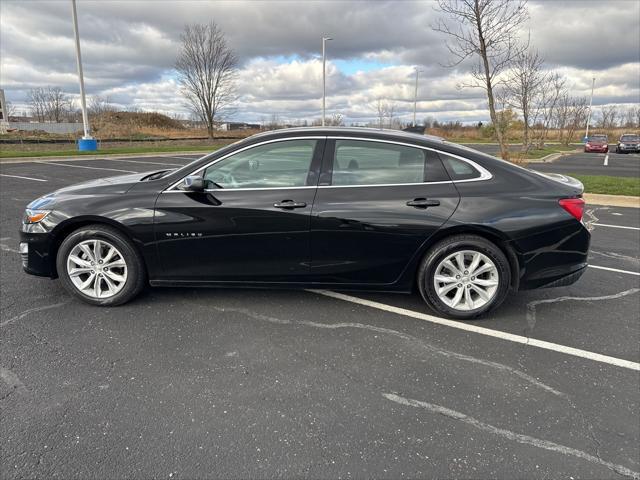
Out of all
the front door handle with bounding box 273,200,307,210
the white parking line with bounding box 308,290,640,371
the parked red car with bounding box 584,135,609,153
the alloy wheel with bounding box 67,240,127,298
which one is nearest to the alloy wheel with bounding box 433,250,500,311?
the white parking line with bounding box 308,290,640,371

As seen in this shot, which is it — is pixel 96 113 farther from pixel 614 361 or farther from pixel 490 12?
pixel 614 361

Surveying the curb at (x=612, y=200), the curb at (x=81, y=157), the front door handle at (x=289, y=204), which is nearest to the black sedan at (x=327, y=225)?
the front door handle at (x=289, y=204)

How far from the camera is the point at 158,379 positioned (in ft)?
9.14

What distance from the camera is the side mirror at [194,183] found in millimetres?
3551

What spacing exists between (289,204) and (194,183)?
0.81 metres

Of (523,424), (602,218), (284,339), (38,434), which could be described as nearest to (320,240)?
(284,339)

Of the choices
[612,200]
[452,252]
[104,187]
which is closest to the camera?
[452,252]

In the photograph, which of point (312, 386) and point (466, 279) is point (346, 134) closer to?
point (466, 279)

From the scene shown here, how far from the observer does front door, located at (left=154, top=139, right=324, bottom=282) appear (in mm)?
3609

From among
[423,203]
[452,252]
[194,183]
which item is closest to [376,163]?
[423,203]

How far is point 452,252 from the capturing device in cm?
362

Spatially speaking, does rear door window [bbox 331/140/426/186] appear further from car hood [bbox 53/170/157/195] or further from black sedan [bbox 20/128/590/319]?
car hood [bbox 53/170/157/195]

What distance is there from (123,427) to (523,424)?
88.6 inches

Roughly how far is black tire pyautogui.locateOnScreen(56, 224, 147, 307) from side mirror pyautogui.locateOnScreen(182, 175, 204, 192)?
2.39 feet
